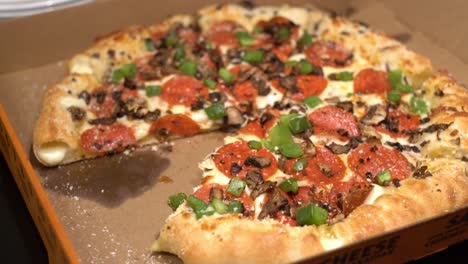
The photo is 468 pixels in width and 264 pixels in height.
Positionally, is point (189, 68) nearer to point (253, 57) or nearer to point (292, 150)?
point (253, 57)

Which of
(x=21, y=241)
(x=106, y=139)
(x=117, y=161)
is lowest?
(x=21, y=241)

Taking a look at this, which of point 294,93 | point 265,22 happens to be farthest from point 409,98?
point 265,22

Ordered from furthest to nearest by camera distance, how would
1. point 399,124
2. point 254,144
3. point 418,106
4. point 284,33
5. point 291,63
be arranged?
point 284,33 < point 291,63 < point 418,106 < point 399,124 < point 254,144

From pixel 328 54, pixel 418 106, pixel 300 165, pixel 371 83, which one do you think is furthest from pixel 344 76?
pixel 300 165

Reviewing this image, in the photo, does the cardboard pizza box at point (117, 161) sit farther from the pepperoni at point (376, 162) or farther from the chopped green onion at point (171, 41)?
the pepperoni at point (376, 162)

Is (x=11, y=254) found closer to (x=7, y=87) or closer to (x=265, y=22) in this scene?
(x=7, y=87)

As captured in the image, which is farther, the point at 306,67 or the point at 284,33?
the point at 284,33
